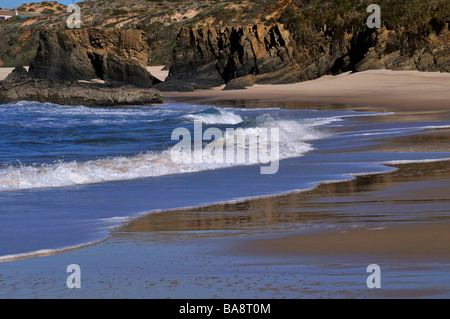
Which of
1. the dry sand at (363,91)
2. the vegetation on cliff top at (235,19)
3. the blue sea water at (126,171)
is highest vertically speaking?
the vegetation on cliff top at (235,19)

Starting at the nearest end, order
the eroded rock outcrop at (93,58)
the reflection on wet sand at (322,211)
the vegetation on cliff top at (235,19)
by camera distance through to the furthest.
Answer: the reflection on wet sand at (322,211)
the vegetation on cliff top at (235,19)
the eroded rock outcrop at (93,58)

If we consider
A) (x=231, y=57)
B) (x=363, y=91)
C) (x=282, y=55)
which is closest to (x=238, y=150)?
(x=363, y=91)

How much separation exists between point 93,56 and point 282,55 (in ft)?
38.3

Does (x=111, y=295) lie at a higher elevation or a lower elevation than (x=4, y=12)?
→ lower

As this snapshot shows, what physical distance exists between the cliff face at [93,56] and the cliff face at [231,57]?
2.30 metres

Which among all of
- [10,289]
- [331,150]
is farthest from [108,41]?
[10,289]

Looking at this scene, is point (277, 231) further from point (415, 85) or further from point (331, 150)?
point (415, 85)

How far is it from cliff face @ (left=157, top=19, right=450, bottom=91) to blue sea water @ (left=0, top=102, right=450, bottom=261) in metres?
15.8

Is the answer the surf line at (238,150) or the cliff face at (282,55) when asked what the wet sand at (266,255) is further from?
the cliff face at (282,55)

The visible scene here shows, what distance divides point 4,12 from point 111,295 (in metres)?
122

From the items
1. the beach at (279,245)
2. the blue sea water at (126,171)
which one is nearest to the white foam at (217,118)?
the blue sea water at (126,171)

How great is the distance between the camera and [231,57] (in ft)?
134

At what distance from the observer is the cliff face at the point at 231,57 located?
38094mm
